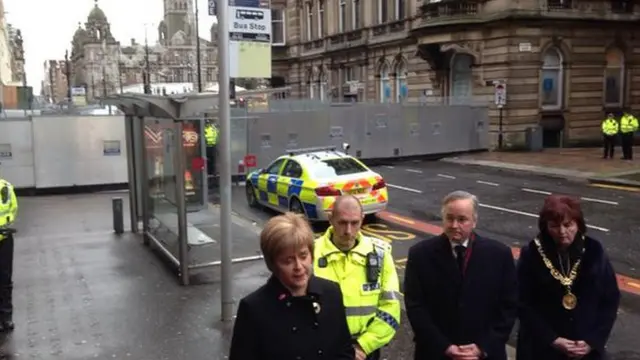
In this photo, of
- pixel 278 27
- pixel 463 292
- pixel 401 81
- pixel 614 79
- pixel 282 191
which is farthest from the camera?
pixel 278 27

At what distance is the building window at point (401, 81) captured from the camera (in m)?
37.1

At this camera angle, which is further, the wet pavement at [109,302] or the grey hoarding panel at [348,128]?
the grey hoarding panel at [348,128]

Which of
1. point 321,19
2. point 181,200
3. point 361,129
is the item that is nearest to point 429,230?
point 181,200

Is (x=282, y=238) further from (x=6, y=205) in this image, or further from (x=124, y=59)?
(x=124, y=59)

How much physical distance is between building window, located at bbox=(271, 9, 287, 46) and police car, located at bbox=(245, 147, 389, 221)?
3927cm

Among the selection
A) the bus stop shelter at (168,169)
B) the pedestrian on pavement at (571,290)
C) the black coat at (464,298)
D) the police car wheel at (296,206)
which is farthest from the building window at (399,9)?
the black coat at (464,298)

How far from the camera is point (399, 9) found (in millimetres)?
37844

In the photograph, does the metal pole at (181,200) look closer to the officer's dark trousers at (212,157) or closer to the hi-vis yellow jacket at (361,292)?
the hi-vis yellow jacket at (361,292)

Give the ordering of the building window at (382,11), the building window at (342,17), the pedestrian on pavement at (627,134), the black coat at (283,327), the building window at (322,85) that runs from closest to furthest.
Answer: the black coat at (283,327) < the pedestrian on pavement at (627,134) < the building window at (382,11) < the building window at (342,17) < the building window at (322,85)

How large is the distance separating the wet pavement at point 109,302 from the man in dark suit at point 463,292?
298 centimetres

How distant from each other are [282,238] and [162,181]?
25.2ft

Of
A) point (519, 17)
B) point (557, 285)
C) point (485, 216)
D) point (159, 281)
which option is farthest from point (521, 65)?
point (557, 285)

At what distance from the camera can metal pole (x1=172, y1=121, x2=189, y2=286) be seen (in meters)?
8.24

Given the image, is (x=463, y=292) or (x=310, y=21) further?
(x=310, y=21)
